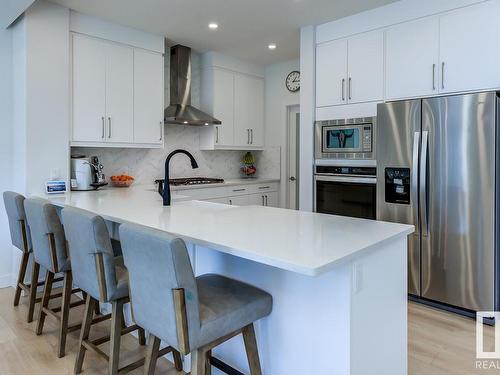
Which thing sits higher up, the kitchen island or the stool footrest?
the kitchen island

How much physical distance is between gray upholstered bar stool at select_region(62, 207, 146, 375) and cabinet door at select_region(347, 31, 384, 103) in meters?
2.82

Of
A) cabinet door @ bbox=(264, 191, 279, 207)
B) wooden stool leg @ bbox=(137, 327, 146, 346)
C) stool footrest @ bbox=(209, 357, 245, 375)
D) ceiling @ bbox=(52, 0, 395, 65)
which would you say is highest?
ceiling @ bbox=(52, 0, 395, 65)

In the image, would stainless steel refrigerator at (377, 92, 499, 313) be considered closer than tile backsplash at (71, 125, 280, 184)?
Yes

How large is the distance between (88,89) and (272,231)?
2.88 metres

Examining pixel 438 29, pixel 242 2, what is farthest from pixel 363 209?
pixel 242 2

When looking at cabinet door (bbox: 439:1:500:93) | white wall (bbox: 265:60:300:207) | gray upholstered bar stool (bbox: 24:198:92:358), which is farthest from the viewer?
white wall (bbox: 265:60:300:207)

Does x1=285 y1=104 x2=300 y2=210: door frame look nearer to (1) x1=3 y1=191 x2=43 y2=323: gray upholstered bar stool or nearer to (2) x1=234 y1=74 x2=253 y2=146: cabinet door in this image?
(2) x1=234 y1=74 x2=253 y2=146: cabinet door

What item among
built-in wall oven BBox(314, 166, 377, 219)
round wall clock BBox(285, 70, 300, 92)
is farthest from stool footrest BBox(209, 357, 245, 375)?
round wall clock BBox(285, 70, 300, 92)

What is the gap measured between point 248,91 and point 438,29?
281cm

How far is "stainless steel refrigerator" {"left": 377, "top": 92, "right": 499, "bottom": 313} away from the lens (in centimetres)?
266

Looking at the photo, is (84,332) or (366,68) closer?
(84,332)

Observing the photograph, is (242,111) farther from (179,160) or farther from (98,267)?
(98,267)

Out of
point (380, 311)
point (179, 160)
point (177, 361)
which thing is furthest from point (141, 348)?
point (179, 160)

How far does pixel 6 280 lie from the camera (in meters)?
3.54
